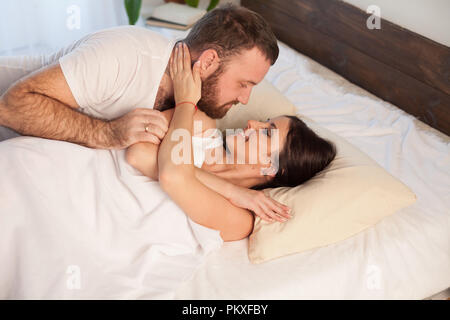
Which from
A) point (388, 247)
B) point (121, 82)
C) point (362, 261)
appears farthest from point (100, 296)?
point (388, 247)

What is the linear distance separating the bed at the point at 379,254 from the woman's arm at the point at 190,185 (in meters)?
0.10

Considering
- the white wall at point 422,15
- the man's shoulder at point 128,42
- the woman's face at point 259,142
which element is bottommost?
the woman's face at point 259,142

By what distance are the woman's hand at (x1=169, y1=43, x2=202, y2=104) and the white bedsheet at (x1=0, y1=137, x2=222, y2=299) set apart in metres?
0.30

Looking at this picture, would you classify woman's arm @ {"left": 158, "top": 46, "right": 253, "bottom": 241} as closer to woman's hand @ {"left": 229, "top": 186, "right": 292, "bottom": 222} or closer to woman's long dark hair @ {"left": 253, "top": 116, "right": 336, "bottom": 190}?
woman's hand @ {"left": 229, "top": 186, "right": 292, "bottom": 222}

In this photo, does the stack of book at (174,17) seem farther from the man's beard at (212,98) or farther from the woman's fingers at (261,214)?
the woman's fingers at (261,214)

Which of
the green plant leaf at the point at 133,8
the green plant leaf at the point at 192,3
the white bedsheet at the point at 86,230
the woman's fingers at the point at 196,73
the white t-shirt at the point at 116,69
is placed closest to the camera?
the white bedsheet at the point at 86,230

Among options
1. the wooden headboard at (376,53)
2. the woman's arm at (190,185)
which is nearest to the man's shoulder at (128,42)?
the woman's arm at (190,185)

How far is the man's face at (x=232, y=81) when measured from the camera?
148 centimetres

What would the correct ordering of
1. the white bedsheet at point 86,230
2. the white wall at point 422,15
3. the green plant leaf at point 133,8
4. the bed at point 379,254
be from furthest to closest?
the green plant leaf at point 133,8 → the white wall at point 422,15 → the bed at point 379,254 → the white bedsheet at point 86,230

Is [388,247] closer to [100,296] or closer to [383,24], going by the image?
[100,296]

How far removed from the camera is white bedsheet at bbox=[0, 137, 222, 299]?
1.14m

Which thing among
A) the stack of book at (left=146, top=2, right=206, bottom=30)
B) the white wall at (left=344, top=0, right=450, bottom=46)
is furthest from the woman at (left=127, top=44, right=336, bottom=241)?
the stack of book at (left=146, top=2, right=206, bottom=30)

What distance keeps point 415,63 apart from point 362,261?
1.09 m
